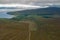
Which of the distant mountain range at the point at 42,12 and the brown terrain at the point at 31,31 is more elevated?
the distant mountain range at the point at 42,12

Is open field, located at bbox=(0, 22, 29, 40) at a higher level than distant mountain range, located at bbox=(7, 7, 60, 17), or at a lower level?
lower

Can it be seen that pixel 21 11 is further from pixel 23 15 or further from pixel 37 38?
pixel 37 38

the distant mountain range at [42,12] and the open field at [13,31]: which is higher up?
the distant mountain range at [42,12]

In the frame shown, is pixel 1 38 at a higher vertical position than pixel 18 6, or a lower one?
lower

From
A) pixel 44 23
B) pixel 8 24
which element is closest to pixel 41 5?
pixel 44 23

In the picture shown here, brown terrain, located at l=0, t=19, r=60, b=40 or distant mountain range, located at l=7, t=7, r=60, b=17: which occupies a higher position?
distant mountain range, located at l=7, t=7, r=60, b=17

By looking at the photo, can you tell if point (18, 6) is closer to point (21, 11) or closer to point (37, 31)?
point (21, 11)
